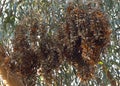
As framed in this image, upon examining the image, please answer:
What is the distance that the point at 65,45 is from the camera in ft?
5.37

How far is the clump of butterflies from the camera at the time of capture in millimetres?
1583

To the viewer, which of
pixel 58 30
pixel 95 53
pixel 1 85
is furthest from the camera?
pixel 1 85

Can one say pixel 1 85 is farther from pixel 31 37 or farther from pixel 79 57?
pixel 79 57

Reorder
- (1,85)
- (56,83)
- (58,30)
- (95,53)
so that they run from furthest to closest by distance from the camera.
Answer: (1,85) < (56,83) < (58,30) < (95,53)

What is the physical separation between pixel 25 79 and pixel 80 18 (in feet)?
1.42

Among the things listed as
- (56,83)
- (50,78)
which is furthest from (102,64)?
(50,78)

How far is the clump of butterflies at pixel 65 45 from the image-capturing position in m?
1.58

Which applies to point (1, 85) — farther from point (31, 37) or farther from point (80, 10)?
point (80, 10)

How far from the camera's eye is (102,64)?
7.85 ft

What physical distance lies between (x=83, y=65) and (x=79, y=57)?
42 mm

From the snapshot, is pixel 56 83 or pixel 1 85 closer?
pixel 56 83

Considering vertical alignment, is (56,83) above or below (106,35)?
below

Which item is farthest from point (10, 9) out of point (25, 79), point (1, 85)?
point (25, 79)

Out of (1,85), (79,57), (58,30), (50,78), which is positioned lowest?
(1,85)
